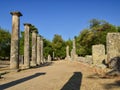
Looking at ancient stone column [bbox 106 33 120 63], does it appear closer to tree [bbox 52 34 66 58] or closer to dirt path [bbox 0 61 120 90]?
dirt path [bbox 0 61 120 90]

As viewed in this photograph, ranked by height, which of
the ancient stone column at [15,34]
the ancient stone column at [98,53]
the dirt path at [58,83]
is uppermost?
the ancient stone column at [15,34]

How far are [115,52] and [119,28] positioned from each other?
55.5m

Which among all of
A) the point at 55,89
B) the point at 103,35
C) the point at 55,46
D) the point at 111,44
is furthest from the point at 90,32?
the point at 55,89

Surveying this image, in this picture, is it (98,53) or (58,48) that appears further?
(58,48)

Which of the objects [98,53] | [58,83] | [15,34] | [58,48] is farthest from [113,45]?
[58,48]

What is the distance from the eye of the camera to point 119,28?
7531 centimetres

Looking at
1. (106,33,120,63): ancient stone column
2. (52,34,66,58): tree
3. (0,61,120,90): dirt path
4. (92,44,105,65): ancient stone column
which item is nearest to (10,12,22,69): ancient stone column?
(0,61,120,90): dirt path

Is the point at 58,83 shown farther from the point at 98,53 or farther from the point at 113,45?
the point at 98,53

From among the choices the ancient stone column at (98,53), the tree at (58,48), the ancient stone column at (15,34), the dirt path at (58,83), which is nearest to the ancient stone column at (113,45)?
the dirt path at (58,83)

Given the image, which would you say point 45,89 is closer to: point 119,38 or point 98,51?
point 119,38

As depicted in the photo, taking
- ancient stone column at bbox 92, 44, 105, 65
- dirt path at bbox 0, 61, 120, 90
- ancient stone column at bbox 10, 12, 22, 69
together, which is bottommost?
dirt path at bbox 0, 61, 120, 90

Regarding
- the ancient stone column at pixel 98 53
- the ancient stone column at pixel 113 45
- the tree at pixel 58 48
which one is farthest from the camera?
the tree at pixel 58 48

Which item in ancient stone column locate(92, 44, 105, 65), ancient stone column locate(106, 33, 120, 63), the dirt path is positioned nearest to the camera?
the dirt path

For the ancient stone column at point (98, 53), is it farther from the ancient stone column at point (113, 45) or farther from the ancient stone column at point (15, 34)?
the ancient stone column at point (15, 34)
